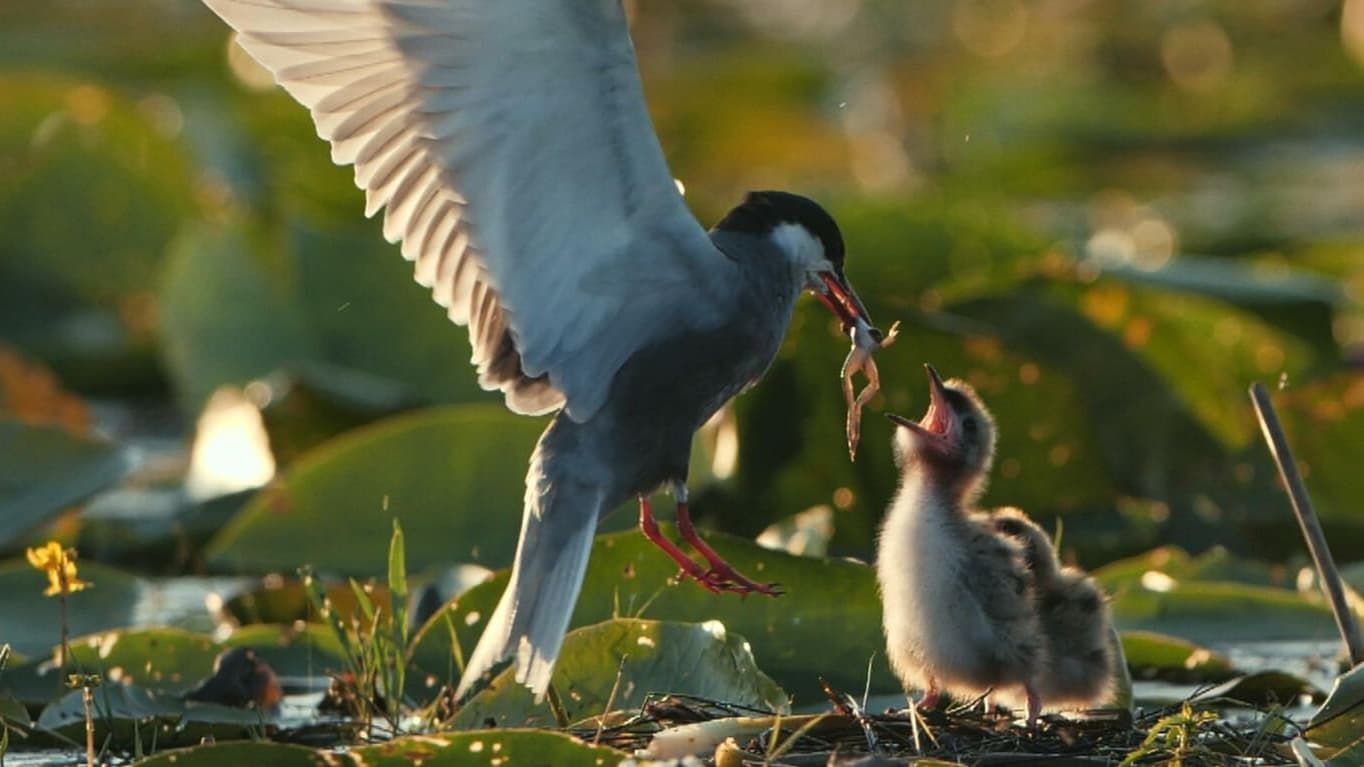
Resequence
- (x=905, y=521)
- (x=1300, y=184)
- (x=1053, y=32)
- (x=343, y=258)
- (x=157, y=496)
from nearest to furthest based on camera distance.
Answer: (x=905, y=521) → (x=157, y=496) → (x=343, y=258) → (x=1300, y=184) → (x=1053, y=32)

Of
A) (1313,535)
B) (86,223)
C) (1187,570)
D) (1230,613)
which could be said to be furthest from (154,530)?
(1313,535)

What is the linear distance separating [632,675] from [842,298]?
80cm

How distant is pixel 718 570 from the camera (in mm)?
4180

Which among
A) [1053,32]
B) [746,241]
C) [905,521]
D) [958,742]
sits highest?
[1053,32]

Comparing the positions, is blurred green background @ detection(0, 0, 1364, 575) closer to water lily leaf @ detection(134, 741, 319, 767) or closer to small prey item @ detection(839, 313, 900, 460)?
small prey item @ detection(839, 313, 900, 460)

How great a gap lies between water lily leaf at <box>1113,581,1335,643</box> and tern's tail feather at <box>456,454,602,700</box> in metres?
1.27

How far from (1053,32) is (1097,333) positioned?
11534mm

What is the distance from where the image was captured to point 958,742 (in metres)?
3.77

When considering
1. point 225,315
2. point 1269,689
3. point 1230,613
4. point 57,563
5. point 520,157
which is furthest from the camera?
point 225,315

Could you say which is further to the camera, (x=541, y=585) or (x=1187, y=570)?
(x=1187, y=570)

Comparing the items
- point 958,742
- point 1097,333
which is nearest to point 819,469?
point 1097,333

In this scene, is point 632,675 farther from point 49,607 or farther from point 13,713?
point 49,607

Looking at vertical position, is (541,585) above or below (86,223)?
below

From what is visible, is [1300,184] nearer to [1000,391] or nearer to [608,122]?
[1000,391]
